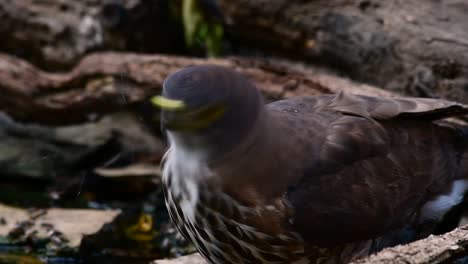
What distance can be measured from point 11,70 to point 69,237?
1.63 m

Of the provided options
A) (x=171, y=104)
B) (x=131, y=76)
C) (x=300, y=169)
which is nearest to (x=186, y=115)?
(x=171, y=104)

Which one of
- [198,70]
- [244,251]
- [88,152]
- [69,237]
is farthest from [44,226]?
[198,70]

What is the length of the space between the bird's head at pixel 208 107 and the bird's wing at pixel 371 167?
19.0 inches

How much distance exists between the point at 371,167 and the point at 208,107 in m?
1.07

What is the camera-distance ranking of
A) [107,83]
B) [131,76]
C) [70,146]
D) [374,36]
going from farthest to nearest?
1. [70,146]
2. [107,83]
3. [131,76]
4. [374,36]

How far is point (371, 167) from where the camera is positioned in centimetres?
312

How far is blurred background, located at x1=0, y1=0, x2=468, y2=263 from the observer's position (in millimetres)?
4188

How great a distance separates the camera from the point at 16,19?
18.9 feet

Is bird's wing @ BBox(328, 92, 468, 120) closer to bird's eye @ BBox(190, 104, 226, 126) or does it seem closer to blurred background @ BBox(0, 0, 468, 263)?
blurred background @ BBox(0, 0, 468, 263)

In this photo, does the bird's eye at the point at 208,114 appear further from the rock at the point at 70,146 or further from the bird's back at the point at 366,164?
the rock at the point at 70,146

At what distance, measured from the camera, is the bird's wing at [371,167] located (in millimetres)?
2879

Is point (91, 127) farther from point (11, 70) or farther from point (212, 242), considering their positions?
point (212, 242)

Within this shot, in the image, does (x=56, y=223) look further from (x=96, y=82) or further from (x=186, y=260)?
(x=96, y=82)

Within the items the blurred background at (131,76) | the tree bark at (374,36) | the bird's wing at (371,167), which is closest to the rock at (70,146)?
the blurred background at (131,76)
